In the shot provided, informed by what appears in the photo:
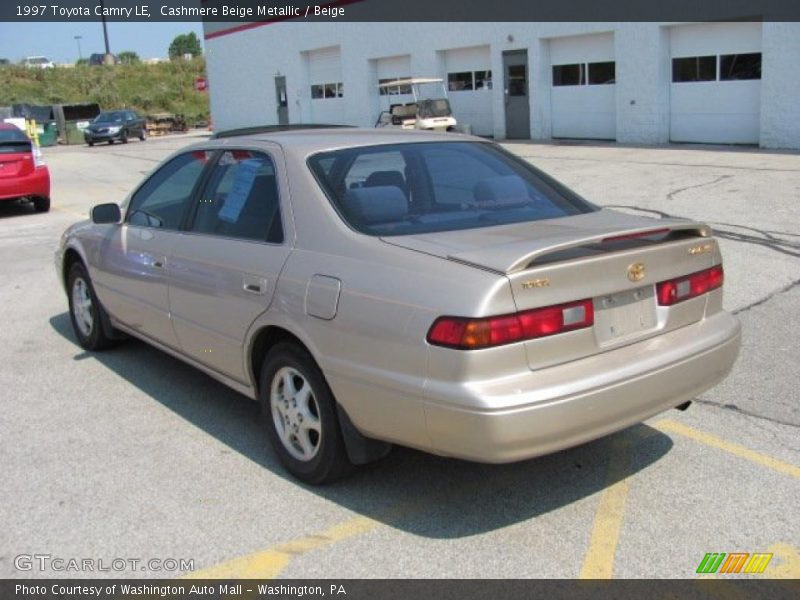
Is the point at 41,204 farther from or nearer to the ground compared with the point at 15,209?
farther from the ground

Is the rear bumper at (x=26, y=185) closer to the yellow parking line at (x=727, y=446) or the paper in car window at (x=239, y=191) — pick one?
the paper in car window at (x=239, y=191)

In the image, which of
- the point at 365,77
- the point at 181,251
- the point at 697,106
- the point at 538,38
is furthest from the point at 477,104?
the point at 181,251

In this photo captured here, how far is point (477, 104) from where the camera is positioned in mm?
26688

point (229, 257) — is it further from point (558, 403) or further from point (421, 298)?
point (558, 403)

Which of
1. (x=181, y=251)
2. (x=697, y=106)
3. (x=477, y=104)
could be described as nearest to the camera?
(x=181, y=251)

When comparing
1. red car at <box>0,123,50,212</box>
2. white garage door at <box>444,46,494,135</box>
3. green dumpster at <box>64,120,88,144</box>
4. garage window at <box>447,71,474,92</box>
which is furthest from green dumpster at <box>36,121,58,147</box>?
red car at <box>0,123,50,212</box>

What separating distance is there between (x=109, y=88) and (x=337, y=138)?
63682 mm

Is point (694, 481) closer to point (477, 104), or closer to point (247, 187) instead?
point (247, 187)

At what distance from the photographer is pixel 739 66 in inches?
756

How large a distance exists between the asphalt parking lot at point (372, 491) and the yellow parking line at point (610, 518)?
0.03 feet

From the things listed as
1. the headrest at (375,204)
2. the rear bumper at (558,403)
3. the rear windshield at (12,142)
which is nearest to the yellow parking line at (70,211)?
the rear windshield at (12,142)

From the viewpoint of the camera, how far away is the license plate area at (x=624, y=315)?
11.4ft

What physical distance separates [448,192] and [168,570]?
7.33ft

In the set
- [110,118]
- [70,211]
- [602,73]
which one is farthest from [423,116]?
[110,118]
